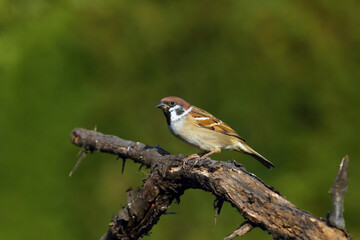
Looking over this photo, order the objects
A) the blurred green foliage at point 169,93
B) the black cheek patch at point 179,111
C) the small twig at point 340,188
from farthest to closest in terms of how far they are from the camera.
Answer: the blurred green foliage at point 169,93 → the black cheek patch at point 179,111 → the small twig at point 340,188

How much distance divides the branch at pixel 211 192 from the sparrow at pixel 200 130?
0.47m

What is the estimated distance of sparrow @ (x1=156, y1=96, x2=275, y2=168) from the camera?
12.8ft

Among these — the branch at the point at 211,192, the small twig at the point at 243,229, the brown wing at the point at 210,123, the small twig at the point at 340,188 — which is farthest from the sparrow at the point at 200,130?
the small twig at the point at 340,188

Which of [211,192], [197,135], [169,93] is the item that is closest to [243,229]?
[211,192]

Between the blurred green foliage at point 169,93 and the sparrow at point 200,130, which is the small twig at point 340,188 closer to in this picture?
the sparrow at point 200,130

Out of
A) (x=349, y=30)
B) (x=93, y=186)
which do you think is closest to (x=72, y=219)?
(x=93, y=186)

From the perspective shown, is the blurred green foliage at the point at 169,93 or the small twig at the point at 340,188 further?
the blurred green foliage at the point at 169,93

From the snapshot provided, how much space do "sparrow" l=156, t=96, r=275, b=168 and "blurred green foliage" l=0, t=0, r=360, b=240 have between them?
5.49ft

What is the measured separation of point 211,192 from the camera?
254 centimetres

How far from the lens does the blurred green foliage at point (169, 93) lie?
5738 mm

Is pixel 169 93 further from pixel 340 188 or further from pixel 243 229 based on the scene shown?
pixel 340 188

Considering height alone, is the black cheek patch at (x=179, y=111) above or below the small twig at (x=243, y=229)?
above

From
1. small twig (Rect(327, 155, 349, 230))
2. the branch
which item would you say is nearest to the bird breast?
the branch

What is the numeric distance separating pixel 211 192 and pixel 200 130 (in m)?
1.40
